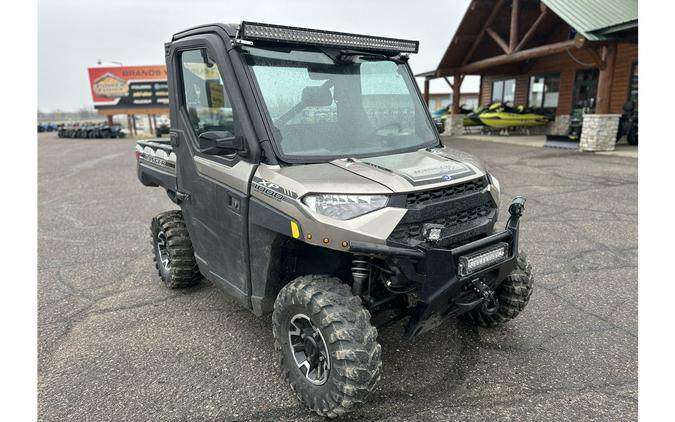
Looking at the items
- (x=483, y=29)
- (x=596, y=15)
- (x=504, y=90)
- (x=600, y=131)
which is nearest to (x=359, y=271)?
(x=600, y=131)

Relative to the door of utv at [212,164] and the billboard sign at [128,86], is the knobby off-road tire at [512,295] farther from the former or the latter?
the billboard sign at [128,86]

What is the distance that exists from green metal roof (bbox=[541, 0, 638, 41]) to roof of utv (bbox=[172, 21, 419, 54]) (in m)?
13.3

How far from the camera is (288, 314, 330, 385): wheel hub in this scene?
2.66 m

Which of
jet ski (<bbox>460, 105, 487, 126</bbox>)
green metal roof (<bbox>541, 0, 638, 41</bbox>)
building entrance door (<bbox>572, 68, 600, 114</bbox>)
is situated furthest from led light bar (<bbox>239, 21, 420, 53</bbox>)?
jet ski (<bbox>460, 105, 487, 126</bbox>)

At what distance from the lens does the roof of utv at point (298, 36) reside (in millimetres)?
2738

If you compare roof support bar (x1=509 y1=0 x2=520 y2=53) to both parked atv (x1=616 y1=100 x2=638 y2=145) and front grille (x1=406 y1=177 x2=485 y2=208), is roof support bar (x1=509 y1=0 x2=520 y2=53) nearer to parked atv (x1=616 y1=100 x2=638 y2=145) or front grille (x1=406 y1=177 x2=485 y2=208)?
parked atv (x1=616 y1=100 x2=638 y2=145)

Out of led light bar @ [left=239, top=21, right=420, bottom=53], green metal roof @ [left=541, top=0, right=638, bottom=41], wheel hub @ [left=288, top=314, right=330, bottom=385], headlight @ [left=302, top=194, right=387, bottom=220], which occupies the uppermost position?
green metal roof @ [left=541, top=0, right=638, bottom=41]

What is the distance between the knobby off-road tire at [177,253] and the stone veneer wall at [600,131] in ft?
48.6

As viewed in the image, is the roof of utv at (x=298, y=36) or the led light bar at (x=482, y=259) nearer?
the led light bar at (x=482, y=259)

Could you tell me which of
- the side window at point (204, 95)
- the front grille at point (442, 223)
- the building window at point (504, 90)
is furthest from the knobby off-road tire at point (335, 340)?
the building window at point (504, 90)

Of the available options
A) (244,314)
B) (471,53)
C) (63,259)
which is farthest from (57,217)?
(471,53)

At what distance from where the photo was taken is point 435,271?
8.13ft

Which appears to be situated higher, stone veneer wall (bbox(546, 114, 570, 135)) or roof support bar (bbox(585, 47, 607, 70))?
roof support bar (bbox(585, 47, 607, 70))

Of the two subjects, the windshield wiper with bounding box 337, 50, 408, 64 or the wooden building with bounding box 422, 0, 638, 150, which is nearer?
the windshield wiper with bounding box 337, 50, 408, 64
